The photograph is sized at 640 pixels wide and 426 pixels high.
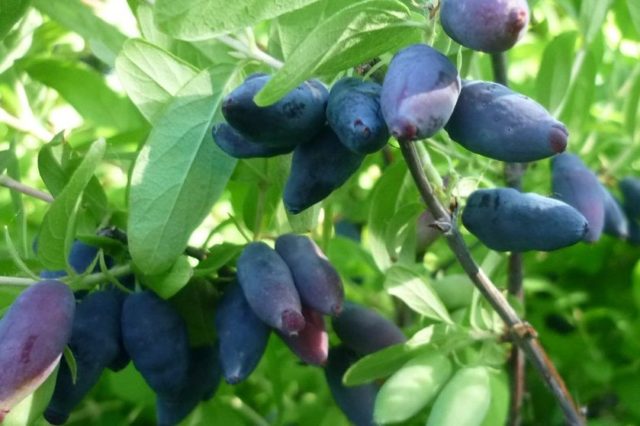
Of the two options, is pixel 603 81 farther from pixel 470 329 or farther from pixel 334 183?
pixel 334 183

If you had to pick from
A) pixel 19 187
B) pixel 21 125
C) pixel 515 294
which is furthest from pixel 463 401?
pixel 21 125

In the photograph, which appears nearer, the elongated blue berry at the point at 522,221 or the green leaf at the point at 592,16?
the elongated blue berry at the point at 522,221

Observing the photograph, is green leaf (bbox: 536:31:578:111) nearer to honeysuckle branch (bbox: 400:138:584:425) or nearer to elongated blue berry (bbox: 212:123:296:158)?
honeysuckle branch (bbox: 400:138:584:425)

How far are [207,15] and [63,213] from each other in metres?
0.18

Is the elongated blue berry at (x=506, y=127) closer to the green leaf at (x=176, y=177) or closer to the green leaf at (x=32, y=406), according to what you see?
the green leaf at (x=176, y=177)

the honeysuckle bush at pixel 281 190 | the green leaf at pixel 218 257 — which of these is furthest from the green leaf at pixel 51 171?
the green leaf at pixel 218 257

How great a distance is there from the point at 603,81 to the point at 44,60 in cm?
63

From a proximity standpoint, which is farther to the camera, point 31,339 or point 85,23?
point 85,23

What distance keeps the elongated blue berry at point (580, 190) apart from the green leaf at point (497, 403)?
15cm

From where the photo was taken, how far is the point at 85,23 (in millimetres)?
902

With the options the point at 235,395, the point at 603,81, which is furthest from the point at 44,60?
the point at 603,81

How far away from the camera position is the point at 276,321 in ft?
2.29

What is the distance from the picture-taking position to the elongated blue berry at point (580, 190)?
0.79 meters

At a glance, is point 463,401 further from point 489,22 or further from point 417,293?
point 489,22
